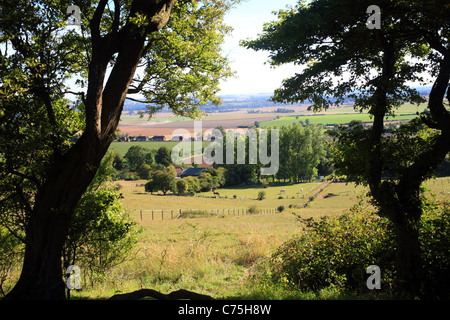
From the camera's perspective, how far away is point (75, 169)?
17.2 ft

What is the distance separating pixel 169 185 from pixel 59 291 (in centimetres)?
5802

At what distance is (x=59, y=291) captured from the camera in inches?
206

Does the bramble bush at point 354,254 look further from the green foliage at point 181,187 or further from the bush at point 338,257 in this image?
the green foliage at point 181,187

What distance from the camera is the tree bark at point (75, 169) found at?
16.7 ft

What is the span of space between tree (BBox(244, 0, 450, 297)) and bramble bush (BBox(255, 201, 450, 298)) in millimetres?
468

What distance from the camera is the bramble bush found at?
5.81 m

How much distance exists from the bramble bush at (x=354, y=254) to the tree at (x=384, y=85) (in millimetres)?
468

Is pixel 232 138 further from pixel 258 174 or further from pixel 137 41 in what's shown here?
pixel 137 41

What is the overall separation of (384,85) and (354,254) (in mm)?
3296

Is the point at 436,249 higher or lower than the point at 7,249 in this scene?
higher

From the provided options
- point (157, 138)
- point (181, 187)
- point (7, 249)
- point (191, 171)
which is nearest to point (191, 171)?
point (191, 171)

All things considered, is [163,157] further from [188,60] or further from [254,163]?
[188,60]

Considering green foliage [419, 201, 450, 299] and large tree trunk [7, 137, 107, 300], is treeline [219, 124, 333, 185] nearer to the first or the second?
green foliage [419, 201, 450, 299]
